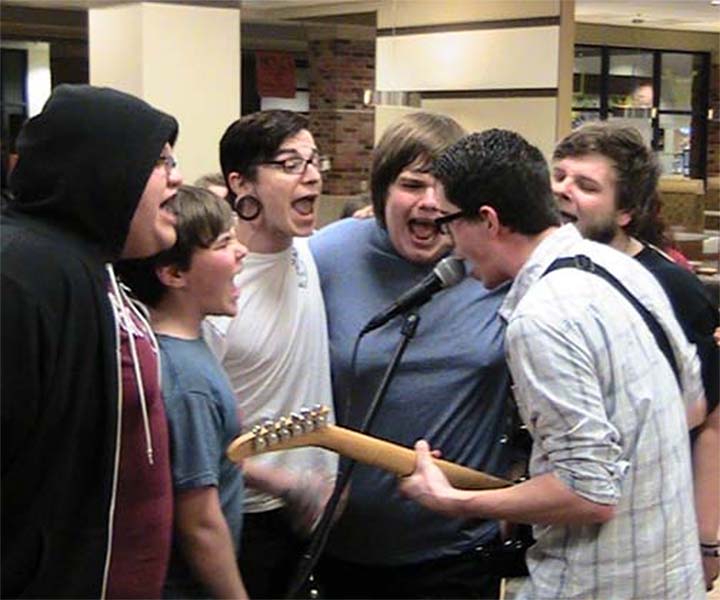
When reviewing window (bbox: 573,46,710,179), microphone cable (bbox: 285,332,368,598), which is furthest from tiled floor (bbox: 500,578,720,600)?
window (bbox: 573,46,710,179)

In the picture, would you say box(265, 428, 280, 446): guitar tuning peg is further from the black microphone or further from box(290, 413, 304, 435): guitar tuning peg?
the black microphone

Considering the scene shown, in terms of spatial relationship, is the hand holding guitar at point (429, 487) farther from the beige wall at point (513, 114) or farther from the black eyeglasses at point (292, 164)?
the beige wall at point (513, 114)

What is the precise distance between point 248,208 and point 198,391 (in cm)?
59

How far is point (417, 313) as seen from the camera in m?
2.21

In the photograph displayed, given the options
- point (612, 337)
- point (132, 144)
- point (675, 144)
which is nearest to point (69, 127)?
point (132, 144)

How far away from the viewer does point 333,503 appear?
206 centimetres

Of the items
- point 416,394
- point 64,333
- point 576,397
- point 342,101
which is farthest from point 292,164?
point 342,101

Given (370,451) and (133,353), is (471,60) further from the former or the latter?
(133,353)

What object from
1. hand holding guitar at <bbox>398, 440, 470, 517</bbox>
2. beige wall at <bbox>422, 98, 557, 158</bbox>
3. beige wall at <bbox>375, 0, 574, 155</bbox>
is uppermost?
beige wall at <bbox>375, 0, 574, 155</bbox>

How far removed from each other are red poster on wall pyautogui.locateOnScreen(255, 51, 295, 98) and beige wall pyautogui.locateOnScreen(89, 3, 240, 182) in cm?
435

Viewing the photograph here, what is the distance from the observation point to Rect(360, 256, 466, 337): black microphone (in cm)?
213

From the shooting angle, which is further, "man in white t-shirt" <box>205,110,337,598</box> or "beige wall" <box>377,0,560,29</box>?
"beige wall" <box>377,0,560,29</box>

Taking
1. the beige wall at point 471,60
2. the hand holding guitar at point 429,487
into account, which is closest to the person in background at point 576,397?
the hand holding guitar at point 429,487

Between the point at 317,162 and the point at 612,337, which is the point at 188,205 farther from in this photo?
the point at 612,337
